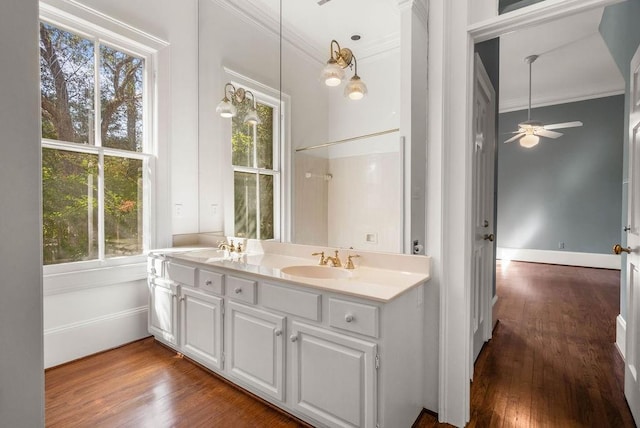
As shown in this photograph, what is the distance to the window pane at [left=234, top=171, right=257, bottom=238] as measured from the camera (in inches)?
109

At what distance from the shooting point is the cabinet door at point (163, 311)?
2369 millimetres

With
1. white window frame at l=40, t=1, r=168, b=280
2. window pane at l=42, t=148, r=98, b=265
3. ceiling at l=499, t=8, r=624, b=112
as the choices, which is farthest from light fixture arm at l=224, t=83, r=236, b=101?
ceiling at l=499, t=8, r=624, b=112

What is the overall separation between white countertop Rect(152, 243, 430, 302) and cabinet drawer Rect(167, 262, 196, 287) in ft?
0.19

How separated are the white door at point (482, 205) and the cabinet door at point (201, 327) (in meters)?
1.72

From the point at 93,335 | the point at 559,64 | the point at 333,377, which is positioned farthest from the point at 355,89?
the point at 559,64

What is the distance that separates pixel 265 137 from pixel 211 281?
1287 millimetres

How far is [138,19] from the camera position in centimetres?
262

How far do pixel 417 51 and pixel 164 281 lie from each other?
7.87 ft

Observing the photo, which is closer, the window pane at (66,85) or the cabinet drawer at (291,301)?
the cabinet drawer at (291,301)

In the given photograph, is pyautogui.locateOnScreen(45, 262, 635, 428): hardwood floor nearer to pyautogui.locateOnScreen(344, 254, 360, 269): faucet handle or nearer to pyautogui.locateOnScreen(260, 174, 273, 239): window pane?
pyautogui.locateOnScreen(344, 254, 360, 269): faucet handle

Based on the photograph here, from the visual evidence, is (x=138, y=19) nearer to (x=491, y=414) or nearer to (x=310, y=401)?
(x=310, y=401)

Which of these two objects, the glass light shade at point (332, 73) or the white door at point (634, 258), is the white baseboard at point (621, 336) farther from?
the glass light shade at point (332, 73)

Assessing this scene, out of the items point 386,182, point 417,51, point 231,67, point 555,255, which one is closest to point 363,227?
point 386,182

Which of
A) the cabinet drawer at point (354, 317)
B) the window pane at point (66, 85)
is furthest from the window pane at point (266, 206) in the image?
the window pane at point (66, 85)
